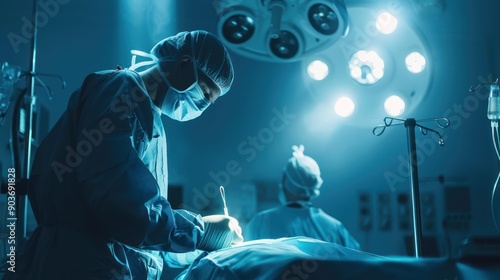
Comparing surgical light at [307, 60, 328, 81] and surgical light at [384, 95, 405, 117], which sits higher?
surgical light at [307, 60, 328, 81]

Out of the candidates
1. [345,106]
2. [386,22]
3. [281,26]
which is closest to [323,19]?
[281,26]

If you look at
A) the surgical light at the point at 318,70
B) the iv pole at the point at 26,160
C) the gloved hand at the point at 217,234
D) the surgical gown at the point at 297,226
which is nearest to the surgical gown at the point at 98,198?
the gloved hand at the point at 217,234

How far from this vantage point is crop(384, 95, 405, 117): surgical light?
3520mm

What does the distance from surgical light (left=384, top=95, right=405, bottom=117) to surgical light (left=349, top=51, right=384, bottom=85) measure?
17 centimetres

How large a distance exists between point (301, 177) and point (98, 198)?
83.1 inches

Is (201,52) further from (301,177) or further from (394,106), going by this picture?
(394,106)

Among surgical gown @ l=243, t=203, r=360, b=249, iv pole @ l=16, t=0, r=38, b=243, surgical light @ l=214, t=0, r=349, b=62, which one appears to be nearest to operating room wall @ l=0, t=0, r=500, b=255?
surgical gown @ l=243, t=203, r=360, b=249

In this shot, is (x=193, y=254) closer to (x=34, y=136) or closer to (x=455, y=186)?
(x=34, y=136)

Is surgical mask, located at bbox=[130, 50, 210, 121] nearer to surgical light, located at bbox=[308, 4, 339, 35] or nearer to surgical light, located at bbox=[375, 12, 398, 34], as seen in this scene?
surgical light, located at bbox=[308, 4, 339, 35]

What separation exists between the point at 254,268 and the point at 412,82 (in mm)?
2658

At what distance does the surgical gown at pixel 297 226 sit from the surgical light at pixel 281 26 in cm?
100

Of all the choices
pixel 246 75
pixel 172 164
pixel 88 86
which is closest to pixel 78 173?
pixel 88 86

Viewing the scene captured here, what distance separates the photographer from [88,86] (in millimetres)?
1624

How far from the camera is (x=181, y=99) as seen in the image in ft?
6.18
